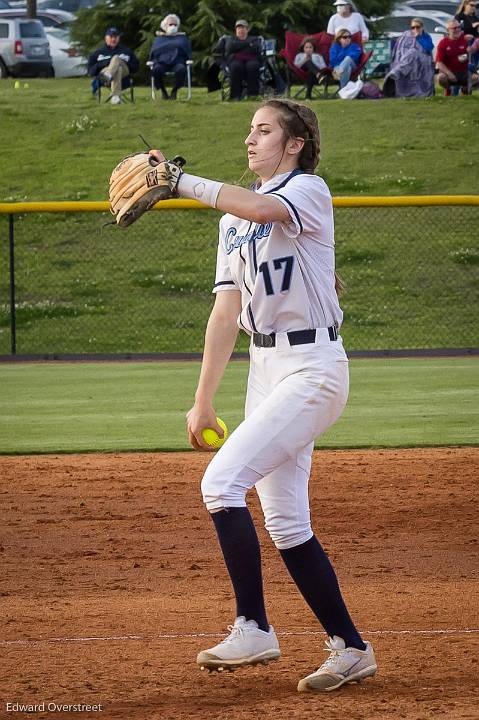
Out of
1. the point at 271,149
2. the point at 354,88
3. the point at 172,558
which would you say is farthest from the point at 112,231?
the point at 271,149

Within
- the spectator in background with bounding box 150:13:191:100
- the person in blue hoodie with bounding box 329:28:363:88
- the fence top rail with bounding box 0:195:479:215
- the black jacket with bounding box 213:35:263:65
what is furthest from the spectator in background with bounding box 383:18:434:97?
the fence top rail with bounding box 0:195:479:215

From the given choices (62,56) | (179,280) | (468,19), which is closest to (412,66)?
(468,19)

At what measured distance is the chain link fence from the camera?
17.7m

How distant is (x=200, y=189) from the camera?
3795mm

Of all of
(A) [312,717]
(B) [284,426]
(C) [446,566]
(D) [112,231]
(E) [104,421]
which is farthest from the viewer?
(D) [112,231]

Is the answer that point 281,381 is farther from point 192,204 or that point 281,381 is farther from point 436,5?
point 436,5

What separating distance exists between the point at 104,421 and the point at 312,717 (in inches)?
270

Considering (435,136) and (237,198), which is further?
(435,136)

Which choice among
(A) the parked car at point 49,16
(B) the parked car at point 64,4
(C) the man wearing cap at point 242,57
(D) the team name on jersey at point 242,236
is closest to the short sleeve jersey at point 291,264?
(D) the team name on jersey at point 242,236

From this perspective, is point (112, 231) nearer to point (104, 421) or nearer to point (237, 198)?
point (104, 421)

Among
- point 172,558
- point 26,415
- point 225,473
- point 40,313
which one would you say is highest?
point 225,473

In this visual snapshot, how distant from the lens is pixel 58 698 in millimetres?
3779

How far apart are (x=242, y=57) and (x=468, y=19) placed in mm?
4340

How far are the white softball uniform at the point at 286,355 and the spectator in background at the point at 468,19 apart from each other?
19804mm
